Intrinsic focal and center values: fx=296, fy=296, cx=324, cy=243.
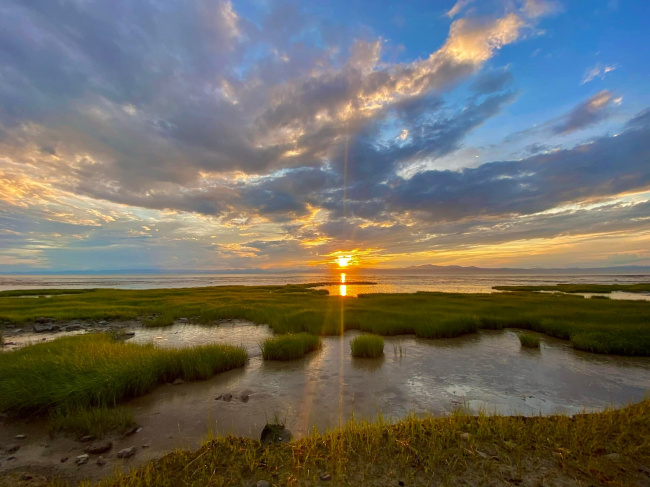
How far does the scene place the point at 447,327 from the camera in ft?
65.0

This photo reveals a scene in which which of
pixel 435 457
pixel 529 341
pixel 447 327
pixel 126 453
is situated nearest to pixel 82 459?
pixel 126 453

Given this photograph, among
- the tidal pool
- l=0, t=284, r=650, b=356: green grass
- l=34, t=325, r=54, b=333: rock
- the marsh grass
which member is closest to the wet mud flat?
the tidal pool

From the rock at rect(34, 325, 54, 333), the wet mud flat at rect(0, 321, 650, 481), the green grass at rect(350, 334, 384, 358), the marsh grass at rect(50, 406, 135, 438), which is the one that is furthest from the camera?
the rock at rect(34, 325, 54, 333)

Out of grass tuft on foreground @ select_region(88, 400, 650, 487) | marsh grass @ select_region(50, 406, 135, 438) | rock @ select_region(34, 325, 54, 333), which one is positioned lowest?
marsh grass @ select_region(50, 406, 135, 438)

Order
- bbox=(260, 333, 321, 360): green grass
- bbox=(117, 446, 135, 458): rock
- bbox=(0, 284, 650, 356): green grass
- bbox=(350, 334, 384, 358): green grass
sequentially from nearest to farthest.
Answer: bbox=(117, 446, 135, 458): rock < bbox=(260, 333, 321, 360): green grass < bbox=(350, 334, 384, 358): green grass < bbox=(0, 284, 650, 356): green grass

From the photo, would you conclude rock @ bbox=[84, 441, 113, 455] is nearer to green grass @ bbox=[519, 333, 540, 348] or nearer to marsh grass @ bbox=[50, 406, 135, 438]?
marsh grass @ bbox=[50, 406, 135, 438]

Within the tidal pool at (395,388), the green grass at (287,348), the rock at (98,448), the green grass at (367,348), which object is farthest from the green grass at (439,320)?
the rock at (98,448)

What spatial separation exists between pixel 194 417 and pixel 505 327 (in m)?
21.8

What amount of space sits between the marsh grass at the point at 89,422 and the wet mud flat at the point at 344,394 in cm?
30

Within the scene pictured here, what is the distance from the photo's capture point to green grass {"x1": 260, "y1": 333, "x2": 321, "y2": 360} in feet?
48.2

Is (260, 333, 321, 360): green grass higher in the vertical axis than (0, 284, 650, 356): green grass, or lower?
lower

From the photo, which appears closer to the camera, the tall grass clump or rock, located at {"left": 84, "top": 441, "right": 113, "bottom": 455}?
rock, located at {"left": 84, "top": 441, "right": 113, "bottom": 455}

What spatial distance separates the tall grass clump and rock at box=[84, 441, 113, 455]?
A: 1689 cm

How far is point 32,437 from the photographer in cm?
749
